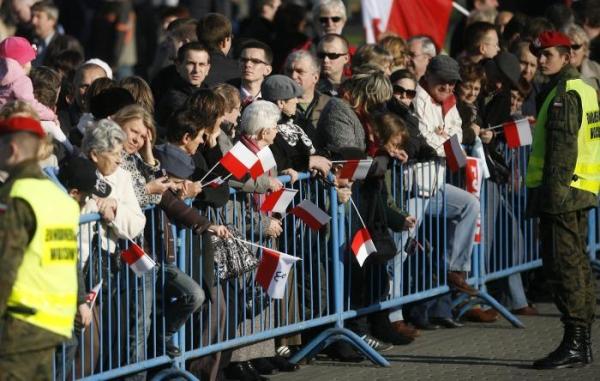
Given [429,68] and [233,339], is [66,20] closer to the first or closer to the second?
[429,68]

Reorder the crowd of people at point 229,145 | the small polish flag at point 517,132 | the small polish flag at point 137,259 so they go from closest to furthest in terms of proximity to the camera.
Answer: the crowd of people at point 229,145
the small polish flag at point 137,259
the small polish flag at point 517,132

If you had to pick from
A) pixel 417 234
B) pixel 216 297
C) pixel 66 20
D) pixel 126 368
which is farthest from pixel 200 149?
pixel 66 20

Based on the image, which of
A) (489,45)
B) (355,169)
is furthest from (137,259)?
(489,45)

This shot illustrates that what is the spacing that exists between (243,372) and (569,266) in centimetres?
226

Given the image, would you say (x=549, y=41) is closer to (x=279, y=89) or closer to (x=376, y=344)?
(x=279, y=89)

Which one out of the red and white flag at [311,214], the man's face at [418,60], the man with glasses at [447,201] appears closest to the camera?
the red and white flag at [311,214]

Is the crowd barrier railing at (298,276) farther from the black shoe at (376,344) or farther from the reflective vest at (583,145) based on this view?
the reflective vest at (583,145)

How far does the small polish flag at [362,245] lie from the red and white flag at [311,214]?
347 mm

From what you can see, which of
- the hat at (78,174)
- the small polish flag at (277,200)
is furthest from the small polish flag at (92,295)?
the small polish flag at (277,200)

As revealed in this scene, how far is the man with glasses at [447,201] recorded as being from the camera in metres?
11.6

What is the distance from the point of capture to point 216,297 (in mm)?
9539

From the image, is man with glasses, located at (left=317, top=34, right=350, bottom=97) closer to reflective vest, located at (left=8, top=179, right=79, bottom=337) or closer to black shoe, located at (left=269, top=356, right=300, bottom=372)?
black shoe, located at (left=269, top=356, right=300, bottom=372)

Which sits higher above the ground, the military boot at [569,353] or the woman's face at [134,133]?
the woman's face at [134,133]

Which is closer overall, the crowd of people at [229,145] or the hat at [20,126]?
the hat at [20,126]
